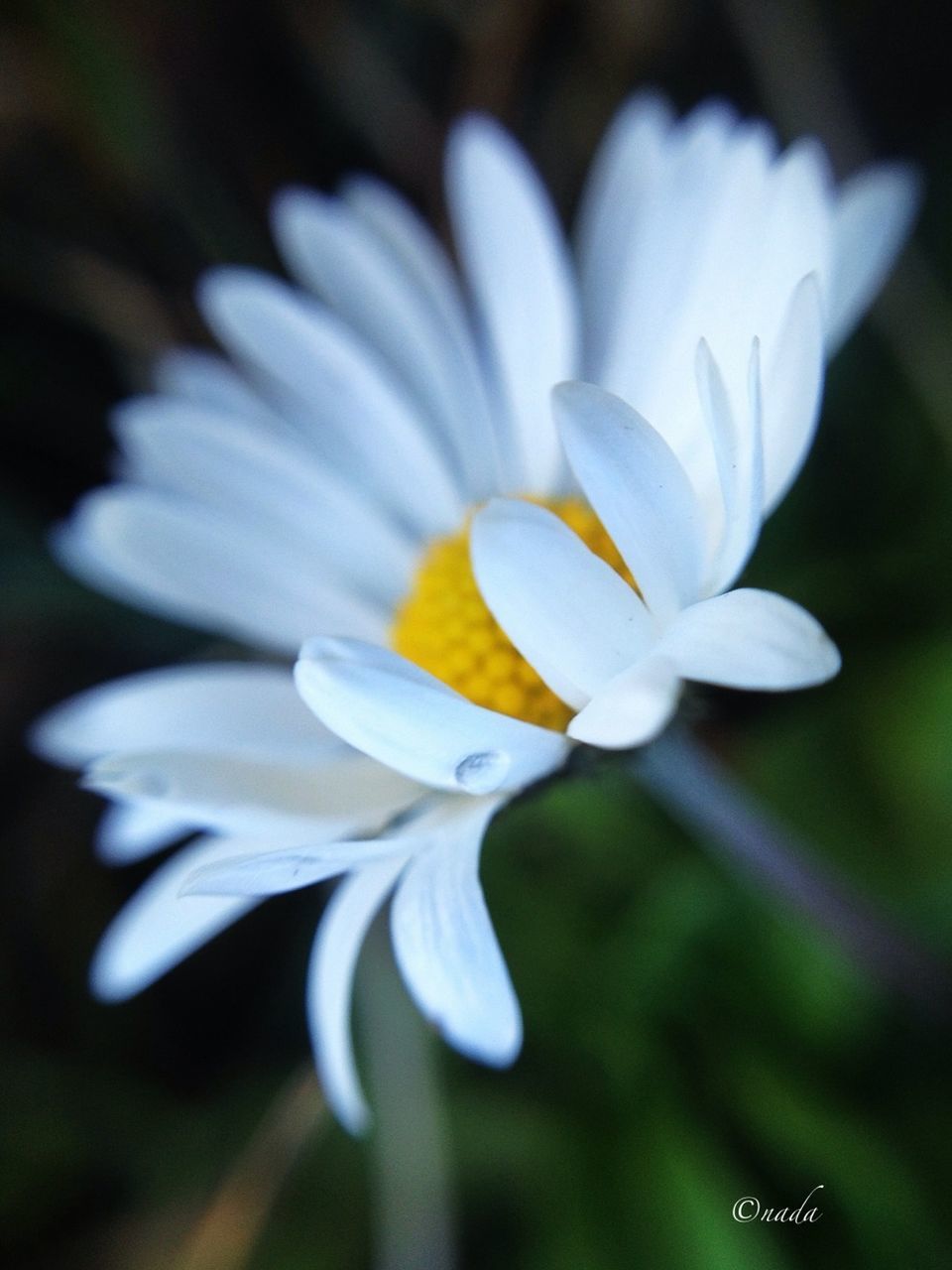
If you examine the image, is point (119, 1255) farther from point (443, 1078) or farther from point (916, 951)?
point (916, 951)

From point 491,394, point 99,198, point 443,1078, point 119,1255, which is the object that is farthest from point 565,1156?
point 99,198

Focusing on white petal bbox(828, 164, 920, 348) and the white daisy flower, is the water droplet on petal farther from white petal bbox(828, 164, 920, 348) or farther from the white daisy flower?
white petal bbox(828, 164, 920, 348)

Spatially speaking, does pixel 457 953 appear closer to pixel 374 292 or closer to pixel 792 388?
pixel 792 388

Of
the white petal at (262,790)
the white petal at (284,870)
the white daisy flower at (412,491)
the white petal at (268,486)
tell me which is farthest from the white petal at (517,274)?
the white petal at (284,870)

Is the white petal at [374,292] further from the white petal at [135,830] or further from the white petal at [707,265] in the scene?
the white petal at [135,830]
